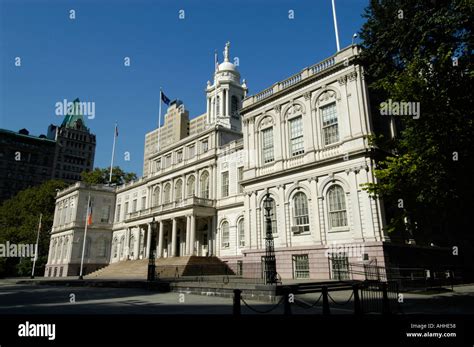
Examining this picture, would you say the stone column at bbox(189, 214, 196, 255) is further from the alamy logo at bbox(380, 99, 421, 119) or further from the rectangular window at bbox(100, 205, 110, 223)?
the alamy logo at bbox(380, 99, 421, 119)

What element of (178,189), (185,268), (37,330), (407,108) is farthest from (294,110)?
(37,330)

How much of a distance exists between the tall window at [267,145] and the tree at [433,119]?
39.4 ft

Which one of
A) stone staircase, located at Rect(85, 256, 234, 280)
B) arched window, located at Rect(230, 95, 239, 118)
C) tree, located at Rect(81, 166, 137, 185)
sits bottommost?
stone staircase, located at Rect(85, 256, 234, 280)

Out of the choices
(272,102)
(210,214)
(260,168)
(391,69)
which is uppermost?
(272,102)

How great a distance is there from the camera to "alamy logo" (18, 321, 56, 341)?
8281 mm

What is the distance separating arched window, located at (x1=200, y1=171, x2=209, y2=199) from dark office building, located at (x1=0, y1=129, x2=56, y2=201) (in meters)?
83.9

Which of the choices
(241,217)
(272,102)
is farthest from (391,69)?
(241,217)

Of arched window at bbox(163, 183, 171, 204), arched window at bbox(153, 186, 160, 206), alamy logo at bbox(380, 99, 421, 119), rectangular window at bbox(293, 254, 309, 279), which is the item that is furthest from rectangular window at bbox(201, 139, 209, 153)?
alamy logo at bbox(380, 99, 421, 119)

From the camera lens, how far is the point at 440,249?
25594mm

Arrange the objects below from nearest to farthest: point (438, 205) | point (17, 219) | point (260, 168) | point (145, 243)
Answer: point (438, 205) → point (260, 168) → point (145, 243) → point (17, 219)

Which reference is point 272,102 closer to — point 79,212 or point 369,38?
point 369,38

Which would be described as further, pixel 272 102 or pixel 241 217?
pixel 241 217

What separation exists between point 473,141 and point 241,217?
24.6m

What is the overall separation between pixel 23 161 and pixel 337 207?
111 meters
